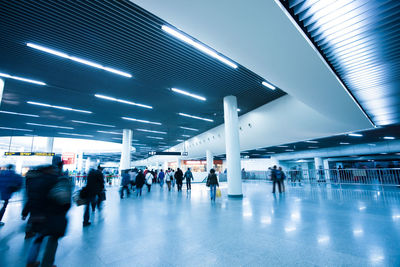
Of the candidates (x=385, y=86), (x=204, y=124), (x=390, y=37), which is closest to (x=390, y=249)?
(x=390, y=37)

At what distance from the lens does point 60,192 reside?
2.64 metres

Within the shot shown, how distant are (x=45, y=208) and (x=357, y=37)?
7237 millimetres

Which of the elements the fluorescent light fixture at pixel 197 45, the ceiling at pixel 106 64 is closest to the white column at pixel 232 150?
the ceiling at pixel 106 64

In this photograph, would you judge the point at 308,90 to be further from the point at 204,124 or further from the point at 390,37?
the point at 204,124

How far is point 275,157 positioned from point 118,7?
106 feet

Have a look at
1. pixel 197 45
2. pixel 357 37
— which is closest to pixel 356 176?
pixel 357 37

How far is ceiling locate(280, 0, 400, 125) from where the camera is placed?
3.86m

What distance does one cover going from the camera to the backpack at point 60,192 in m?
2.61

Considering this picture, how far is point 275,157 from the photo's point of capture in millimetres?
32844

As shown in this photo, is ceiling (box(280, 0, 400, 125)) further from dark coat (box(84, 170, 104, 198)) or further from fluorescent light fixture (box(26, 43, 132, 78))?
fluorescent light fixture (box(26, 43, 132, 78))

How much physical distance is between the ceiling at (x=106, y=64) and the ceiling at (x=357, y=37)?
4.29 m

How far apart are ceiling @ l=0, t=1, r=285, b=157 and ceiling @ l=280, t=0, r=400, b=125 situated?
429 centimetres

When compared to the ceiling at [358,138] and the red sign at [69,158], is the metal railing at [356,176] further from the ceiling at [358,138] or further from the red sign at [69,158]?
the red sign at [69,158]

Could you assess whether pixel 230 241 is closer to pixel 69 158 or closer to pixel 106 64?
pixel 106 64
